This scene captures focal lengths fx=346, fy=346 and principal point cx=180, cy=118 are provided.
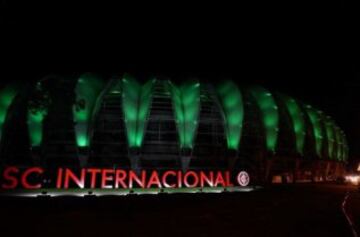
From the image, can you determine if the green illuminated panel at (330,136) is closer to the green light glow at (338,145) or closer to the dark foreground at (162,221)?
the green light glow at (338,145)

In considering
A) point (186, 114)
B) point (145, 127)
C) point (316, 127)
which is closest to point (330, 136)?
point (316, 127)

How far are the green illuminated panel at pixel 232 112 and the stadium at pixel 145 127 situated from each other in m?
0.11

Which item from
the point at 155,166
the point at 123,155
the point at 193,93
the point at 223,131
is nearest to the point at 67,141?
the point at 123,155

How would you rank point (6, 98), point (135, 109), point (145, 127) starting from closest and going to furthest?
point (145, 127) → point (6, 98) → point (135, 109)

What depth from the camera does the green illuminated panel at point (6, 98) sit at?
3667 centimetres

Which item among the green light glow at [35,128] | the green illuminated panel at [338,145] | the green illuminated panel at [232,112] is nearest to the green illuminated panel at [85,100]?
the green light glow at [35,128]

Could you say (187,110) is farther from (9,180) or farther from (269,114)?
(9,180)

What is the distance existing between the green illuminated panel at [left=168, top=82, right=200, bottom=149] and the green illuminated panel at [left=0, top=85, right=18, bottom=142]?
1696cm

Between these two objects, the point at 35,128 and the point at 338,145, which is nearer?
the point at 35,128

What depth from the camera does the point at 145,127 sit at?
36594 mm

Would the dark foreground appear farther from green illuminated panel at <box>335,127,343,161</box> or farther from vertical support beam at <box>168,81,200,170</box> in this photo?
green illuminated panel at <box>335,127,343,161</box>

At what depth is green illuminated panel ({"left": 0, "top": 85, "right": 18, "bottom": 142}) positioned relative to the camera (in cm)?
3667

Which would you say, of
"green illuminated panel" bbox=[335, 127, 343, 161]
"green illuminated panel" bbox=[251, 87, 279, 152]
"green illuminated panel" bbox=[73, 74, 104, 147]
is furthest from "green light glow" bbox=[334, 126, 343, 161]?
"green illuminated panel" bbox=[73, 74, 104, 147]

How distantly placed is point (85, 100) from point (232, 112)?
1620 cm
